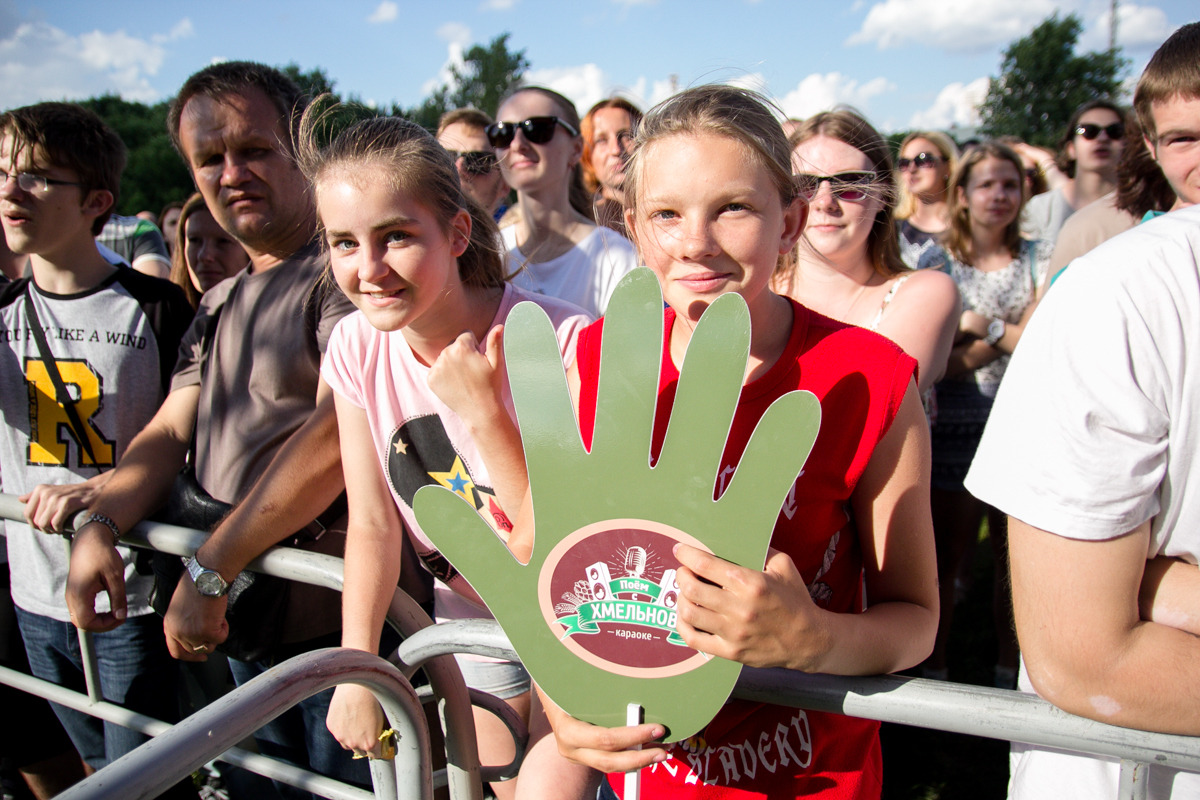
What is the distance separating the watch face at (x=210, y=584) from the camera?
1736 millimetres

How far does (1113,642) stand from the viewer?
0.89 m

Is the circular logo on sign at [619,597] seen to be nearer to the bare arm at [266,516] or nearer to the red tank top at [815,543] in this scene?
the red tank top at [815,543]

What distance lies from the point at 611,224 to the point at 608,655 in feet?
3.09

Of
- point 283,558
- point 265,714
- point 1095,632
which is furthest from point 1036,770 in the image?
point 283,558

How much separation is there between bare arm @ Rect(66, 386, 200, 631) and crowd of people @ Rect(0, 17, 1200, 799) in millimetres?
10

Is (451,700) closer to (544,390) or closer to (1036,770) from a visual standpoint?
(544,390)

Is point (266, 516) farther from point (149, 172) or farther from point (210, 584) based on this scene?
point (149, 172)

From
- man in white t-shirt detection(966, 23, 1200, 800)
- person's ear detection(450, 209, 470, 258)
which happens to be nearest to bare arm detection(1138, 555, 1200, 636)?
man in white t-shirt detection(966, 23, 1200, 800)

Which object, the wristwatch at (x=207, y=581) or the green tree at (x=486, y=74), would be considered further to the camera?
the green tree at (x=486, y=74)

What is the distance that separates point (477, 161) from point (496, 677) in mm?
2262

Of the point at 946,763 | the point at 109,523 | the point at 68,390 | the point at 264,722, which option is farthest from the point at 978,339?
the point at 68,390

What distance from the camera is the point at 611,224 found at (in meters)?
1.60

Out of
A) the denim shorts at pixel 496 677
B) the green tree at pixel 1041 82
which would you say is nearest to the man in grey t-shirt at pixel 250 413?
the denim shorts at pixel 496 677

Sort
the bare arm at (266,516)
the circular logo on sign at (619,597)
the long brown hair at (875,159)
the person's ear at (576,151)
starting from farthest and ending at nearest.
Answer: the person's ear at (576,151)
the long brown hair at (875,159)
the bare arm at (266,516)
the circular logo on sign at (619,597)
